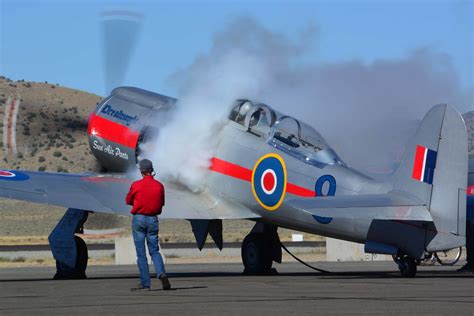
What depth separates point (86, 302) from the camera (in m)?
12.2

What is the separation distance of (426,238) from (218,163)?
14.9ft

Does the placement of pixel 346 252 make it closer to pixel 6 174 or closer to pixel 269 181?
pixel 269 181

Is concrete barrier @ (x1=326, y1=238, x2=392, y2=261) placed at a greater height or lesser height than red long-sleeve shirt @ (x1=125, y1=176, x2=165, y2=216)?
lesser

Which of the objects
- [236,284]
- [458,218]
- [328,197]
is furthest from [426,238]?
[236,284]

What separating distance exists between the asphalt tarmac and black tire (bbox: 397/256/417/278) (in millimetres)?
162

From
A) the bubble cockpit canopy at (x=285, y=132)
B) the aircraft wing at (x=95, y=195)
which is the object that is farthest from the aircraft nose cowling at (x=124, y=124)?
the bubble cockpit canopy at (x=285, y=132)

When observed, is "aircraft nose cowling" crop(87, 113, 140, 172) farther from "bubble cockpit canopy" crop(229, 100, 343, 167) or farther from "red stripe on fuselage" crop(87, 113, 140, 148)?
"bubble cockpit canopy" crop(229, 100, 343, 167)

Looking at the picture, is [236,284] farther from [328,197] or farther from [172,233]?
[172,233]

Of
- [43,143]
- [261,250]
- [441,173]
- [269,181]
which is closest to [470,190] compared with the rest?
[441,173]

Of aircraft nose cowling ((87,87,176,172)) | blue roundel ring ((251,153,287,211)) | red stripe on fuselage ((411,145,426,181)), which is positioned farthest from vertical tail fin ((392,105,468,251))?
aircraft nose cowling ((87,87,176,172))

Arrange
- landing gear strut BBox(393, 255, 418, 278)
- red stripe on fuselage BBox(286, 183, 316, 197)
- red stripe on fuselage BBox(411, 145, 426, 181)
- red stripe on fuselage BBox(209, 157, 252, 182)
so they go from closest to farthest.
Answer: red stripe on fuselage BBox(411, 145, 426, 181), landing gear strut BBox(393, 255, 418, 278), red stripe on fuselage BBox(286, 183, 316, 197), red stripe on fuselage BBox(209, 157, 252, 182)

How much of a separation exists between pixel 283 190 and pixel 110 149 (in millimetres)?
4623

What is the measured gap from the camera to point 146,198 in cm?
1434

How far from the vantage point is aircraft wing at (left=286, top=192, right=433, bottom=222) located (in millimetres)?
15625
